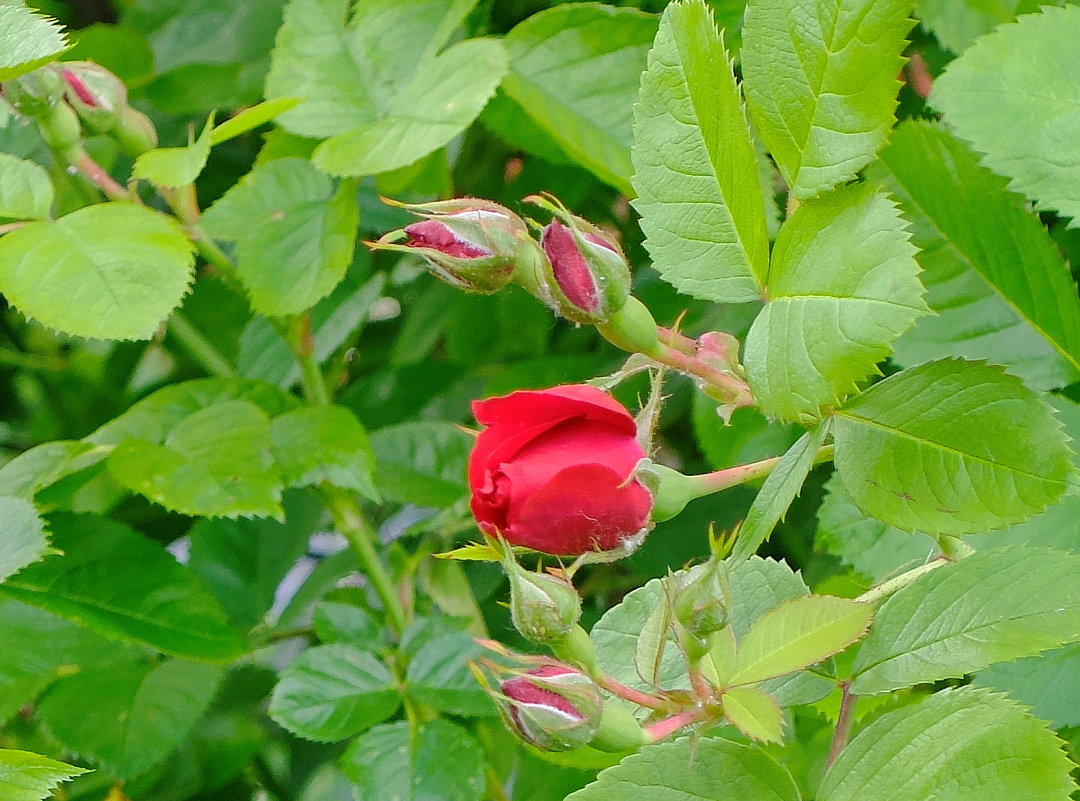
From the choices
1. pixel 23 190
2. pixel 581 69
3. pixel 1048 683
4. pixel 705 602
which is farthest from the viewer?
pixel 581 69

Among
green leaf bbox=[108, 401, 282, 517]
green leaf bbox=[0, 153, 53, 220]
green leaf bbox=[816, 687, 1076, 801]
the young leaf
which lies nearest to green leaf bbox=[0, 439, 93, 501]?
green leaf bbox=[108, 401, 282, 517]

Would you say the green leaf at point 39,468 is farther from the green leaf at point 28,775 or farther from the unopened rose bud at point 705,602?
the unopened rose bud at point 705,602

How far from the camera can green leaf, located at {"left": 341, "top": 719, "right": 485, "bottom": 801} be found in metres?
0.58

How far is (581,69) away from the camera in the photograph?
2.25ft

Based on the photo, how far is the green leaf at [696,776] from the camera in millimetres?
364

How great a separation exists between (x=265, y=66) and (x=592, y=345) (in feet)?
1.13

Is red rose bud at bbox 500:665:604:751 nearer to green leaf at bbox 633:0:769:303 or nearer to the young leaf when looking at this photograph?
green leaf at bbox 633:0:769:303

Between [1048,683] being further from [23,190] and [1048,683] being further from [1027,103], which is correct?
[23,190]

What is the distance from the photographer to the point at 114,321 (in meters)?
0.53

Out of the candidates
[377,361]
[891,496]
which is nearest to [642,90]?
[891,496]

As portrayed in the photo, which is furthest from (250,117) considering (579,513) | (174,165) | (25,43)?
(579,513)

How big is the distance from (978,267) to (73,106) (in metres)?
0.48

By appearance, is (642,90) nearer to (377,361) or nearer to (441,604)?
(441,604)

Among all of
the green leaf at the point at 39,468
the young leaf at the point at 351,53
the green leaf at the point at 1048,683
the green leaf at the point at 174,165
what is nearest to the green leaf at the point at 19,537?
the green leaf at the point at 39,468
